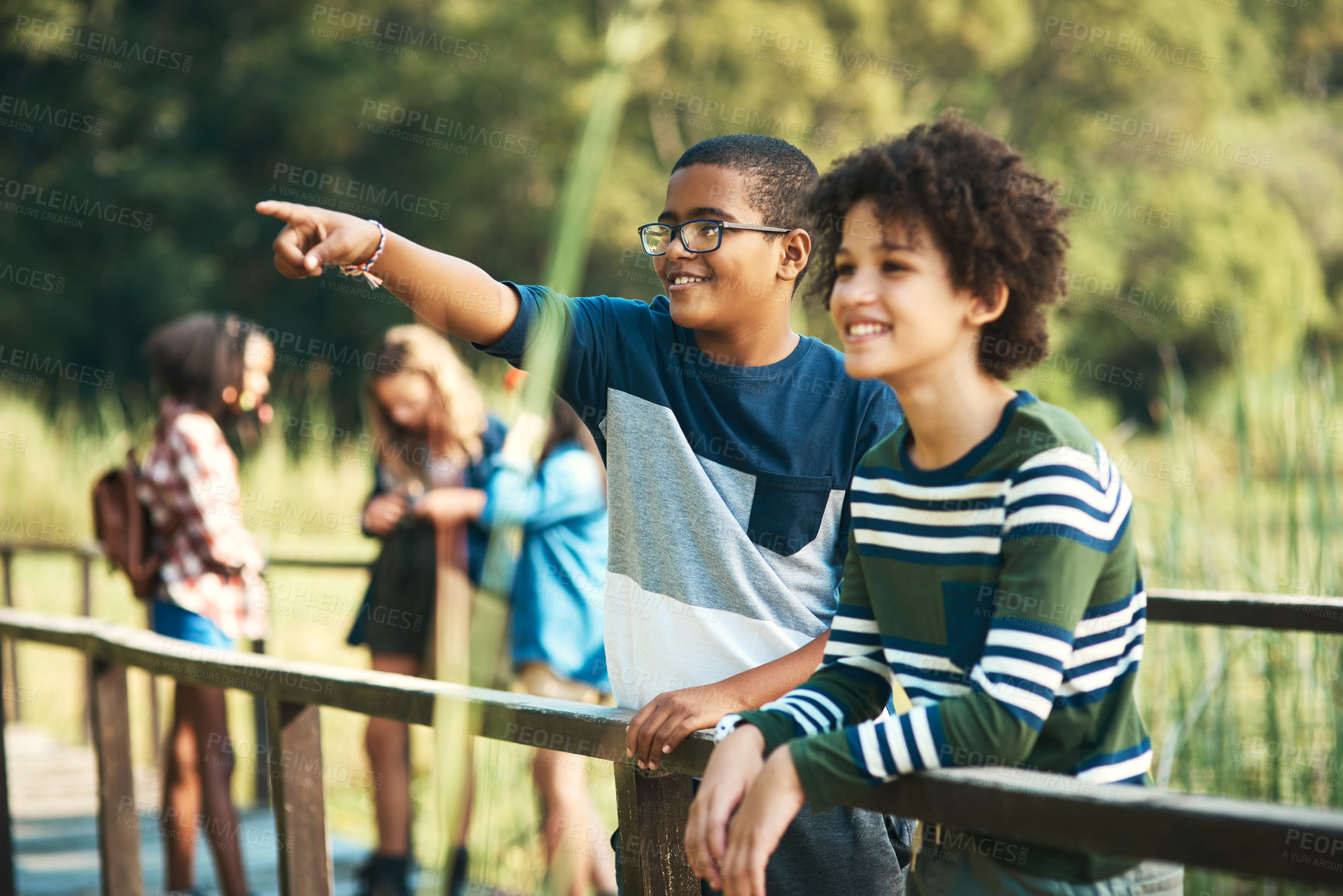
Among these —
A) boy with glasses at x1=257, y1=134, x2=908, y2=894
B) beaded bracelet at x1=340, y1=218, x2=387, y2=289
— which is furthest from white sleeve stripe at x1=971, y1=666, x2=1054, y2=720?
beaded bracelet at x1=340, y1=218, x2=387, y2=289

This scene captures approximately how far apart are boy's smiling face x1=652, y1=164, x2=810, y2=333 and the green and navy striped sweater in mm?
428

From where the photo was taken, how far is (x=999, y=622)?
1.09 m

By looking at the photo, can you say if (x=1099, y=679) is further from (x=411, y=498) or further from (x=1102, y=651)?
(x=411, y=498)

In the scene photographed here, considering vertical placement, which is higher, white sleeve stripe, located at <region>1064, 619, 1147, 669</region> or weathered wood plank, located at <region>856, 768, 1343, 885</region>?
white sleeve stripe, located at <region>1064, 619, 1147, 669</region>

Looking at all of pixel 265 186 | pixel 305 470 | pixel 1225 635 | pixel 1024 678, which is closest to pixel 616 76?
pixel 1024 678

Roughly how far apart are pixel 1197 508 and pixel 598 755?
102 inches

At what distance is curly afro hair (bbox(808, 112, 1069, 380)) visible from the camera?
3.98 feet

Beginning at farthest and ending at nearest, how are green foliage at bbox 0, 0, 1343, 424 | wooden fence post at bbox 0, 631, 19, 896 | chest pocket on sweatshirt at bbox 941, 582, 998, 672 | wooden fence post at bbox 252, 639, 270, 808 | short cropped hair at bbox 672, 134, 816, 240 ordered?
green foliage at bbox 0, 0, 1343, 424 → wooden fence post at bbox 252, 639, 270, 808 → wooden fence post at bbox 0, 631, 19, 896 → short cropped hair at bbox 672, 134, 816, 240 → chest pocket on sweatshirt at bbox 941, 582, 998, 672

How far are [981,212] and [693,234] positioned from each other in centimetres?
52

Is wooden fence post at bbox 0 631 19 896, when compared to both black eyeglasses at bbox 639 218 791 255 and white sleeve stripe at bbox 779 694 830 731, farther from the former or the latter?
white sleeve stripe at bbox 779 694 830 731

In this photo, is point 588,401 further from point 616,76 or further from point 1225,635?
point 1225,635

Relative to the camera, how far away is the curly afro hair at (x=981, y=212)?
1.21 m

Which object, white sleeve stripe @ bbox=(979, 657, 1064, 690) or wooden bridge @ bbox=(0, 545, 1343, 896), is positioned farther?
white sleeve stripe @ bbox=(979, 657, 1064, 690)

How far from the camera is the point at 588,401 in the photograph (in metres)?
1.67
